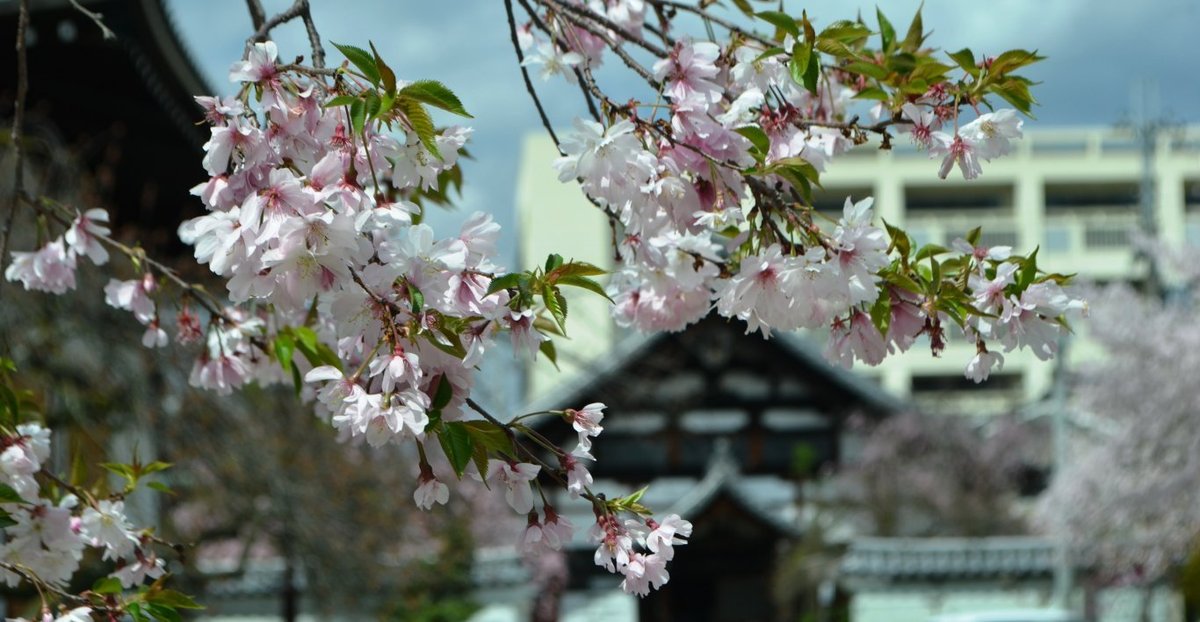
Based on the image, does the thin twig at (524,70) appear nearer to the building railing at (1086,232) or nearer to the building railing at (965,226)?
the building railing at (965,226)

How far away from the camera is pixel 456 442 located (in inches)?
83.3

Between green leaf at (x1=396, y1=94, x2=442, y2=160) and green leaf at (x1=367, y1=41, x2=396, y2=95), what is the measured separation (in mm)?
40

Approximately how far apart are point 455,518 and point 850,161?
82.0 ft

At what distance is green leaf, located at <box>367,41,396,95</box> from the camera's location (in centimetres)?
203

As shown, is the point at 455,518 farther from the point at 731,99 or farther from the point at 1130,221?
the point at 1130,221

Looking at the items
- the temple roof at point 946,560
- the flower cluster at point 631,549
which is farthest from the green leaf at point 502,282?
the temple roof at point 946,560

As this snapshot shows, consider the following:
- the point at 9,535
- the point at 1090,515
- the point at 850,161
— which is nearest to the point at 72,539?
the point at 9,535

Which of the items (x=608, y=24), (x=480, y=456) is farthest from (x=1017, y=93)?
(x=480, y=456)

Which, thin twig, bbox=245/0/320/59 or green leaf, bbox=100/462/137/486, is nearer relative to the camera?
thin twig, bbox=245/0/320/59

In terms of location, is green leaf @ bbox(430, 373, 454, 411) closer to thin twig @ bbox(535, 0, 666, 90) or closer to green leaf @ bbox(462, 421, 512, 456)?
green leaf @ bbox(462, 421, 512, 456)

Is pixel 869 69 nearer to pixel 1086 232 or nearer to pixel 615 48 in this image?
pixel 615 48

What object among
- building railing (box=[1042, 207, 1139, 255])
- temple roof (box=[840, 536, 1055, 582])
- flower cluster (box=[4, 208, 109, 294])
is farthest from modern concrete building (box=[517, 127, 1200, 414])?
flower cluster (box=[4, 208, 109, 294])

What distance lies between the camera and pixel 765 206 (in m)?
2.36

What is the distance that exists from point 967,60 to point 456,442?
104 cm
